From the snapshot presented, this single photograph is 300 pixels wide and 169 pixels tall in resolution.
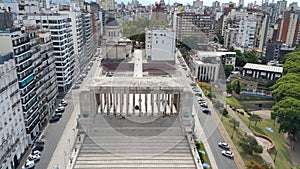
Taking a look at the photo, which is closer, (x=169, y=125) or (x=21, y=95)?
(x=21, y=95)

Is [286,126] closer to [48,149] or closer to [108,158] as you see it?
[108,158]

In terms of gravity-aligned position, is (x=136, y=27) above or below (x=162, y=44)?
above

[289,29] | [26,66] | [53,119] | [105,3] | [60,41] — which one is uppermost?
[105,3]

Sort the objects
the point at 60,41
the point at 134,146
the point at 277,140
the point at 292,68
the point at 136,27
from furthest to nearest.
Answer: the point at 136,27 < the point at 292,68 < the point at 60,41 < the point at 277,140 < the point at 134,146

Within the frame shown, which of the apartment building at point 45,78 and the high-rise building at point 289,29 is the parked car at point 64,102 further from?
the high-rise building at point 289,29

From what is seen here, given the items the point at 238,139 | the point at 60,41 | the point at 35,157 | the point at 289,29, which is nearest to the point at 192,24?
the point at 289,29

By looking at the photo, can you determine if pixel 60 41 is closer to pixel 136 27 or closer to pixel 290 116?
pixel 290 116

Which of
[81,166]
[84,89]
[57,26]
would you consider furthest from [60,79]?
[81,166]
